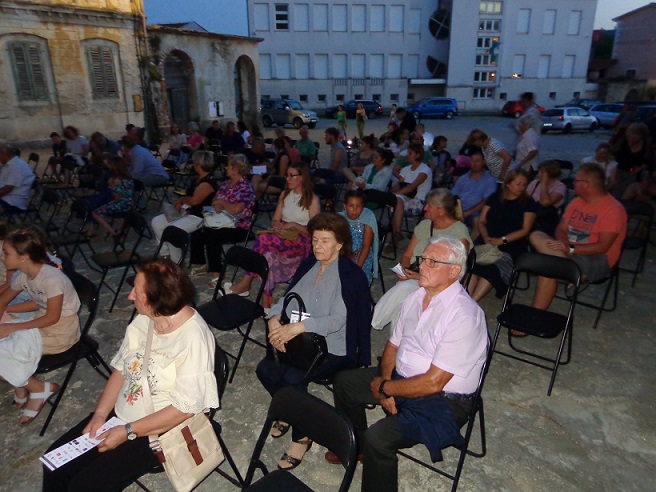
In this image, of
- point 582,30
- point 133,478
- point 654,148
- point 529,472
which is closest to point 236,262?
point 133,478

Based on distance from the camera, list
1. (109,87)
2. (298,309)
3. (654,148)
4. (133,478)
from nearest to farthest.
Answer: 1. (133,478)
2. (298,309)
3. (654,148)
4. (109,87)

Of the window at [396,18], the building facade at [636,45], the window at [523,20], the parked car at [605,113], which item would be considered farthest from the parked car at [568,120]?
the building facade at [636,45]

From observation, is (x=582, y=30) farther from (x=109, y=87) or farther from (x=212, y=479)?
(x=212, y=479)

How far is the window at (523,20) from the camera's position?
111ft

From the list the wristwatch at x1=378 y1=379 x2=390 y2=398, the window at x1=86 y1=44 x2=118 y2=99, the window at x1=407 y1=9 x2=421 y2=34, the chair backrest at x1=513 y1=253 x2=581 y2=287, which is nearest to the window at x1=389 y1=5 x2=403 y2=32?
the window at x1=407 y1=9 x2=421 y2=34

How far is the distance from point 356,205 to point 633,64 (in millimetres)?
43363

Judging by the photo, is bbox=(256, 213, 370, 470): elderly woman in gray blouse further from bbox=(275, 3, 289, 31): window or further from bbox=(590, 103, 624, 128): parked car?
bbox=(275, 3, 289, 31): window

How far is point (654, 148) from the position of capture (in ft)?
23.7

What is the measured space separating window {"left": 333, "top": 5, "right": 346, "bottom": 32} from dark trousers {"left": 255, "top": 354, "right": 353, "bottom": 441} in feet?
113

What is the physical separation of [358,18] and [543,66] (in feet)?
48.2

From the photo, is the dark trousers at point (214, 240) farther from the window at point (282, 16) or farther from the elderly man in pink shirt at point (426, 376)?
the window at point (282, 16)

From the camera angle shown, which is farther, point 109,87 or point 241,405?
point 109,87

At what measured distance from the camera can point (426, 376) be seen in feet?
7.90

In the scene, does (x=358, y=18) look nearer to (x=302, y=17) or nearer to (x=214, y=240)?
(x=302, y=17)
